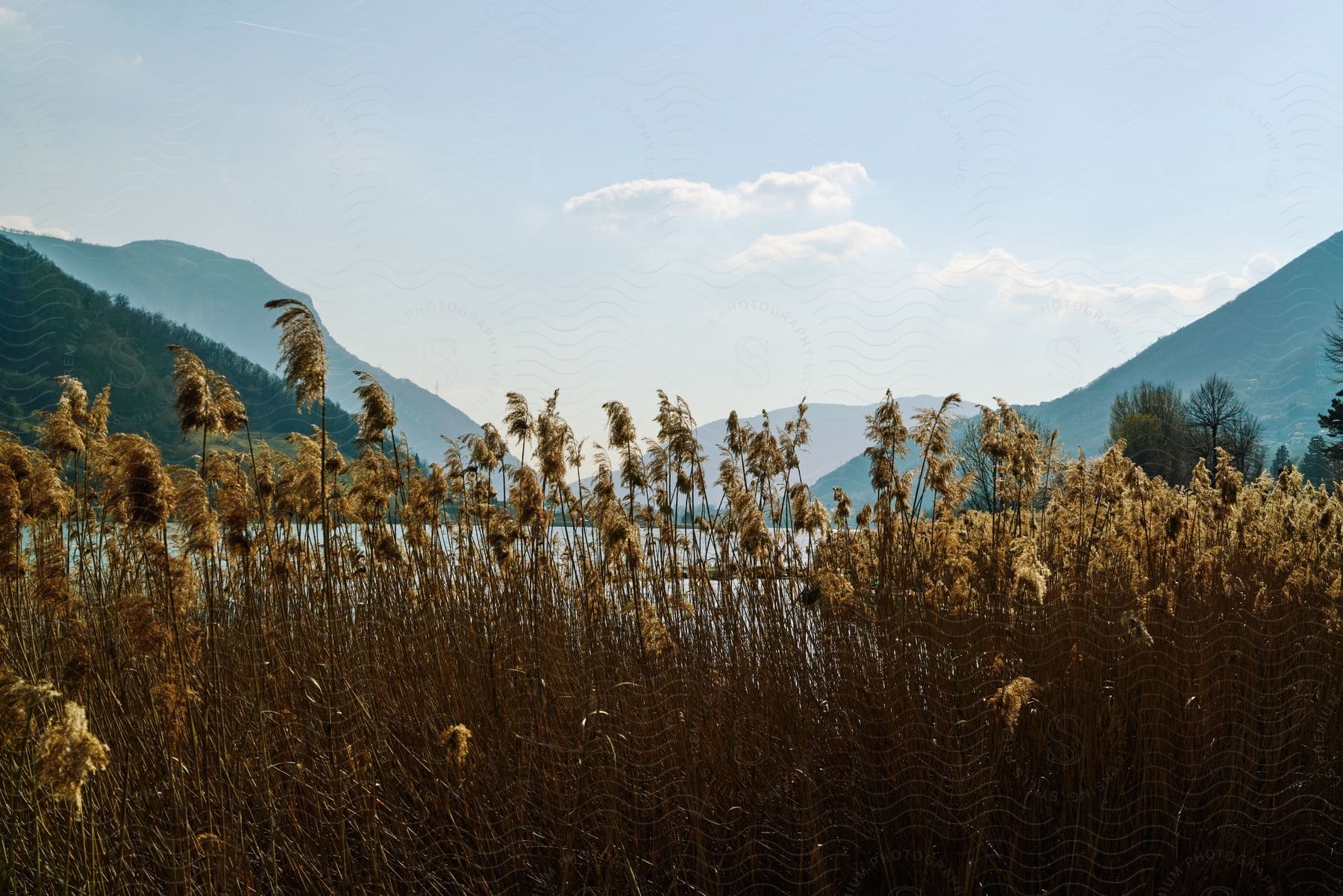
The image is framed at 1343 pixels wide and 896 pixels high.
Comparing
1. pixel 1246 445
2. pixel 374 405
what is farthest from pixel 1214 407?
pixel 374 405

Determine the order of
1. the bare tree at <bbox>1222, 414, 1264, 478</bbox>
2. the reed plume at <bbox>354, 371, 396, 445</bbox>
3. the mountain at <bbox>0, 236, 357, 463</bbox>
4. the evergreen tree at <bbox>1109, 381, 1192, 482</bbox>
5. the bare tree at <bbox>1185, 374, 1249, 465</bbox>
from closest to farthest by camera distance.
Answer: the reed plume at <bbox>354, 371, 396, 445</bbox> → the bare tree at <bbox>1222, 414, 1264, 478</bbox> → the bare tree at <bbox>1185, 374, 1249, 465</bbox> → the evergreen tree at <bbox>1109, 381, 1192, 482</bbox> → the mountain at <bbox>0, 236, 357, 463</bbox>

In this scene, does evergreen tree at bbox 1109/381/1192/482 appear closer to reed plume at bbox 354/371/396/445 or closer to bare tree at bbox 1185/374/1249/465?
bare tree at bbox 1185/374/1249/465

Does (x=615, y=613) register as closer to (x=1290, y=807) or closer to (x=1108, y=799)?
(x=1108, y=799)

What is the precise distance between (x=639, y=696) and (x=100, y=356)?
399 ft

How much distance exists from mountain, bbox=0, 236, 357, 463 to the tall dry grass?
75.9m

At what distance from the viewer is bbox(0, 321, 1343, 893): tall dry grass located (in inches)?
113

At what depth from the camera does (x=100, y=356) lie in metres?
100

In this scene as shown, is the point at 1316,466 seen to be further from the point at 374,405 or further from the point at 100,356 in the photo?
the point at 100,356

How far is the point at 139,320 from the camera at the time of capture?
10775 cm

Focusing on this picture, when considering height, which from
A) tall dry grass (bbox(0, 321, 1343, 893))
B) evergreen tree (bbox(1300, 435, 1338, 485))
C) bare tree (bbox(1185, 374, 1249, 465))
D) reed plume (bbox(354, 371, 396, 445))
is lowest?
evergreen tree (bbox(1300, 435, 1338, 485))

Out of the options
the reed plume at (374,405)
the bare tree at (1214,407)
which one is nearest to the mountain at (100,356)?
the bare tree at (1214,407)

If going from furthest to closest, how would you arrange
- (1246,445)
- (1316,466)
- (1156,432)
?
(1316,466) < (1156,432) < (1246,445)

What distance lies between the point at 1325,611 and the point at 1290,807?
→ 6.43 feet

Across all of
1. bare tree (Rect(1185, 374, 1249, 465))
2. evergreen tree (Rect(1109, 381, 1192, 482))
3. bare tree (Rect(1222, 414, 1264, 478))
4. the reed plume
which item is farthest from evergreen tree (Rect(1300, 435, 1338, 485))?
the reed plume
